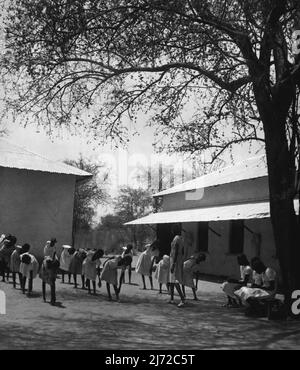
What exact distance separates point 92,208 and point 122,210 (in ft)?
58.2

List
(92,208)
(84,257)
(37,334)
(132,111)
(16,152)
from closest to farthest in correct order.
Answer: (37,334), (132,111), (84,257), (16,152), (92,208)

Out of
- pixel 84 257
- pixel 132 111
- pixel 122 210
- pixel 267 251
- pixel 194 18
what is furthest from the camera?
pixel 122 210

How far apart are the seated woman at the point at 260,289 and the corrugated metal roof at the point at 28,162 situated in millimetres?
13611

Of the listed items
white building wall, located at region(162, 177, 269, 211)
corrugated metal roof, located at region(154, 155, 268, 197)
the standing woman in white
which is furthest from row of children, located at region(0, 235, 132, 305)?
corrugated metal roof, located at region(154, 155, 268, 197)

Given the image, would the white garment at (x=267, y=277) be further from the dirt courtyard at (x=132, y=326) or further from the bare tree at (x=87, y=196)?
the bare tree at (x=87, y=196)

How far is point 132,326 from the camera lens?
819cm

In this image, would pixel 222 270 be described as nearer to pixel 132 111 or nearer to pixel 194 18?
pixel 132 111

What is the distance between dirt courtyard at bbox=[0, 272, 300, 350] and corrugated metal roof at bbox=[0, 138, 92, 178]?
10374mm

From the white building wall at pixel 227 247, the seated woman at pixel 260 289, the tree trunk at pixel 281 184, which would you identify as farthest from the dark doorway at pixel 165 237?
the tree trunk at pixel 281 184

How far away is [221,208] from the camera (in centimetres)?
1941

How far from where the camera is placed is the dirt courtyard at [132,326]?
6770 millimetres
